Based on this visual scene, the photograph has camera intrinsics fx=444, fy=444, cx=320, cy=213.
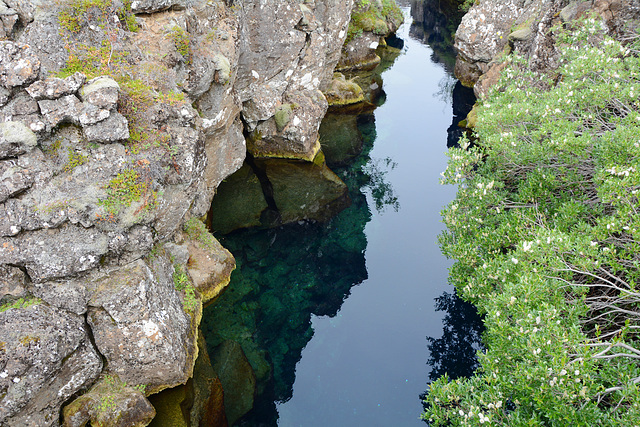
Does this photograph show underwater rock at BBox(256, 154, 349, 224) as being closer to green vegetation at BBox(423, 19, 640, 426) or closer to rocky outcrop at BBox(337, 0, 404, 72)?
green vegetation at BBox(423, 19, 640, 426)

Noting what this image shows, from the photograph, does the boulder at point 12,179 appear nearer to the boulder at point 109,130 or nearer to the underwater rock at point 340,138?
the boulder at point 109,130

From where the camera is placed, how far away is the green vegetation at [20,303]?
11.8 metres

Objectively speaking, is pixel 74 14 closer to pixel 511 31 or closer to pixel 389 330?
pixel 389 330

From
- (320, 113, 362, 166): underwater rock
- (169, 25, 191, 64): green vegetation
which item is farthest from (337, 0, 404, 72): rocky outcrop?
(169, 25, 191, 64): green vegetation

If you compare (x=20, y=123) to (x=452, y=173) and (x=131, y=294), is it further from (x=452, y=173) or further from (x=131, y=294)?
(x=452, y=173)

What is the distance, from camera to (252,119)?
26844 mm

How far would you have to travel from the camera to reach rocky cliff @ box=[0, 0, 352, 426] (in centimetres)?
1193

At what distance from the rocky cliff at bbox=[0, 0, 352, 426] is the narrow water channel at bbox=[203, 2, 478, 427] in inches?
137

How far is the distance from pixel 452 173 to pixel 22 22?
1396cm

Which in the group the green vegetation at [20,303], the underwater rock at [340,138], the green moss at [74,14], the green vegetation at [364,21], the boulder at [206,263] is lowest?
the boulder at [206,263]

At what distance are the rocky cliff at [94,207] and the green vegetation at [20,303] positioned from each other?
41 millimetres

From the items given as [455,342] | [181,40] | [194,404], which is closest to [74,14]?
[181,40]

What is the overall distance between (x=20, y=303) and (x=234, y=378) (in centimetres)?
776

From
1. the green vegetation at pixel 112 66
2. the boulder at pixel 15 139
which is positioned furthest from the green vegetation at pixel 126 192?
the boulder at pixel 15 139
